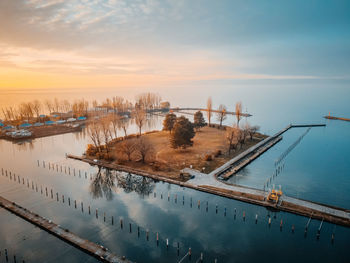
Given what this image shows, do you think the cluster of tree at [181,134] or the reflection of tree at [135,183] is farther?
the cluster of tree at [181,134]

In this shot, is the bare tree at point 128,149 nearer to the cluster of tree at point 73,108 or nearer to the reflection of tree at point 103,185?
the reflection of tree at point 103,185

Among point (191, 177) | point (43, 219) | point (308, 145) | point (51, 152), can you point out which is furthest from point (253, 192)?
point (51, 152)

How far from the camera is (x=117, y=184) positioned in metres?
39.8

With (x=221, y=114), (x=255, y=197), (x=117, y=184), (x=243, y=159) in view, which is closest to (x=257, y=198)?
(x=255, y=197)

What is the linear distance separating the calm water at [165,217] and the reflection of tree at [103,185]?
15cm

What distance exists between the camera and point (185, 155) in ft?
167

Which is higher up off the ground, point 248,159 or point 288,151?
point 248,159

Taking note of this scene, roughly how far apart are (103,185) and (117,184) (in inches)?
91.8

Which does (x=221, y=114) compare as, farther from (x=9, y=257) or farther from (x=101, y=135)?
(x=9, y=257)

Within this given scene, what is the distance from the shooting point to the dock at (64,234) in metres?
22.2

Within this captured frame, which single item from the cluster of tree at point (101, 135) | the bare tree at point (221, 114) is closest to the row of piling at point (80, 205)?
the cluster of tree at point (101, 135)

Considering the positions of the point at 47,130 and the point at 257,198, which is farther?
the point at 47,130

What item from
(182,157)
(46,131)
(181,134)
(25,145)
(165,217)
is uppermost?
(181,134)

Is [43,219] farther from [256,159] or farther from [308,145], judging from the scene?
[308,145]
